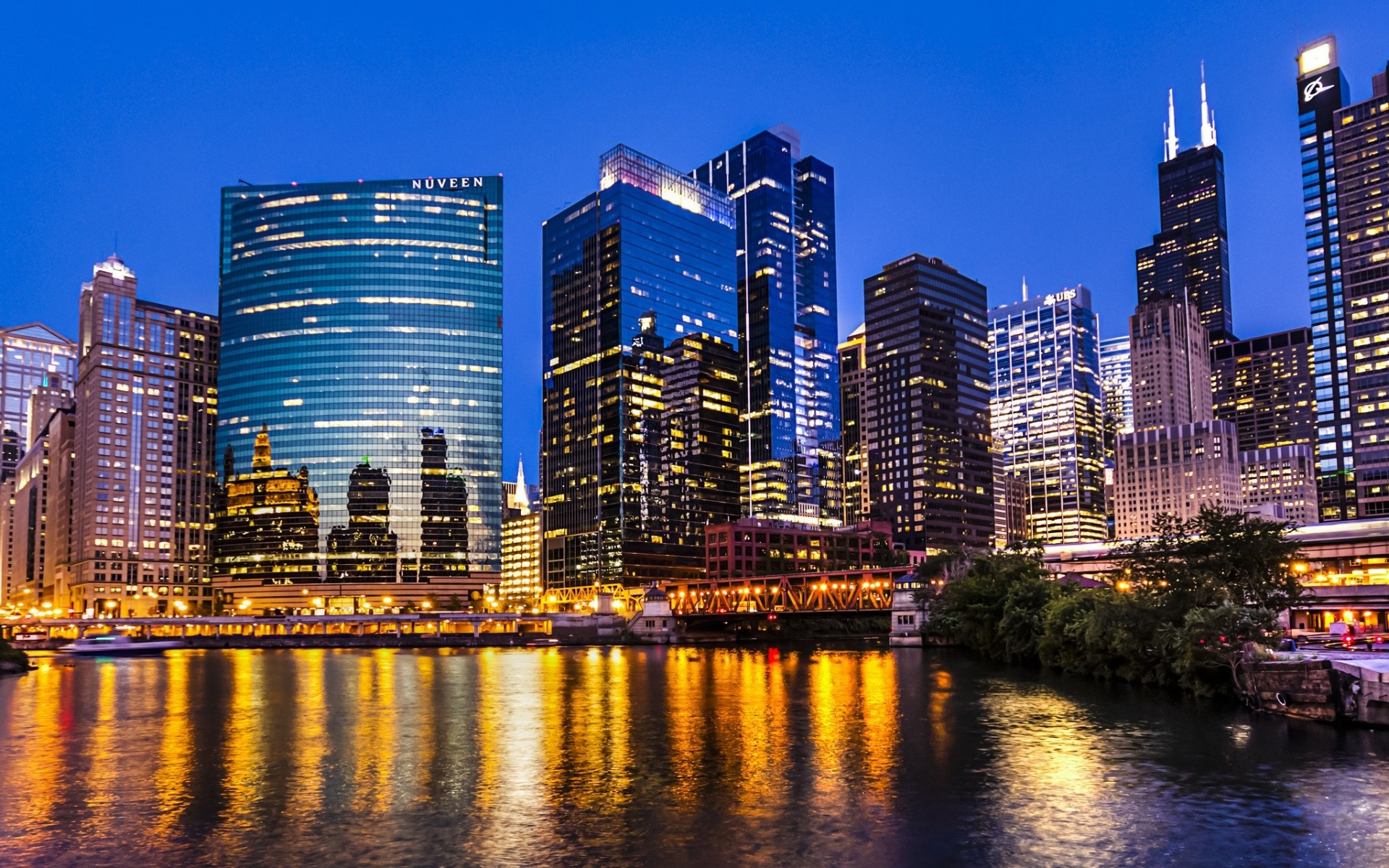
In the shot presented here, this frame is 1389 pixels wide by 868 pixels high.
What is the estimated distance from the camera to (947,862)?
36688mm

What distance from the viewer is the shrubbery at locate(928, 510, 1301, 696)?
247 ft

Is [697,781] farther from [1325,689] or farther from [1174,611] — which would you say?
[1174,611]

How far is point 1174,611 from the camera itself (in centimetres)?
8519

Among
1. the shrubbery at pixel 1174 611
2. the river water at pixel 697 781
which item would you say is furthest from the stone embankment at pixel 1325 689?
the shrubbery at pixel 1174 611

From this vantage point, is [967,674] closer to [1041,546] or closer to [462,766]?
[462,766]

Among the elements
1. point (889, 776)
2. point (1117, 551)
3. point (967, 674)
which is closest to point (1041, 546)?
point (1117, 551)

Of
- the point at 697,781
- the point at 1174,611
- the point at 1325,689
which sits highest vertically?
the point at 1174,611

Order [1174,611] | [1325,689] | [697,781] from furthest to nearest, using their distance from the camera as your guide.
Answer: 1. [1174,611]
2. [1325,689]
3. [697,781]

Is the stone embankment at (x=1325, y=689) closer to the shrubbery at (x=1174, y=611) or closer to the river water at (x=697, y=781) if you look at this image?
the river water at (x=697, y=781)

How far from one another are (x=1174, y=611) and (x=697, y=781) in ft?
162

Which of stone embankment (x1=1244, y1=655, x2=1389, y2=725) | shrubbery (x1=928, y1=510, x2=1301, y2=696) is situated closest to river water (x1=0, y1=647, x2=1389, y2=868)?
stone embankment (x1=1244, y1=655, x2=1389, y2=725)

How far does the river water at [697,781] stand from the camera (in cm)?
3881

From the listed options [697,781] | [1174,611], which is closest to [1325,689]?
[1174,611]

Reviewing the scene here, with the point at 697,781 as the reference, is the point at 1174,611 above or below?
above
